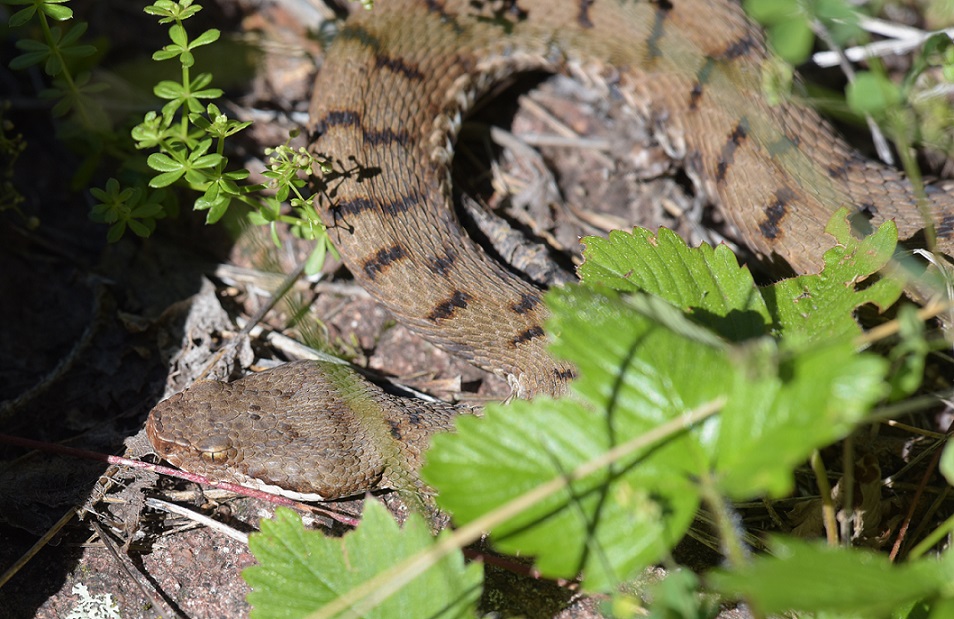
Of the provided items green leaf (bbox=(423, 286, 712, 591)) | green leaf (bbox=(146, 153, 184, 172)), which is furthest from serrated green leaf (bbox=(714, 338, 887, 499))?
green leaf (bbox=(146, 153, 184, 172))

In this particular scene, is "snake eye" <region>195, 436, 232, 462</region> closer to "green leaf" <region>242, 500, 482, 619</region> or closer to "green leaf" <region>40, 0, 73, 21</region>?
"green leaf" <region>242, 500, 482, 619</region>

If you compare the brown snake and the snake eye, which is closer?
the snake eye

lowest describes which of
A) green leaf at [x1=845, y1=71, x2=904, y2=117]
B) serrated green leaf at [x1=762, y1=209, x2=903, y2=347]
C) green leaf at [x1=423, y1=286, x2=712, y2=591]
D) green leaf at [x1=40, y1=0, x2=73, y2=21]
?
green leaf at [x1=423, y1=286, x2=712, y2=591]

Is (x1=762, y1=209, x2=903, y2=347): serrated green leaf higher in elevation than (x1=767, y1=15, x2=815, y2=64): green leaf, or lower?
lower

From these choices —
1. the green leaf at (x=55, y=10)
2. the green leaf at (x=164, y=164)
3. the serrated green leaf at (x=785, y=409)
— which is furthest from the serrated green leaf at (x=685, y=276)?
the green leaf at (x=55, y=10)

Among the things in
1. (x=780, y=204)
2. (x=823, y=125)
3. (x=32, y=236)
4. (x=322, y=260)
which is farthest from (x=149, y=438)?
(x=823, y=125)

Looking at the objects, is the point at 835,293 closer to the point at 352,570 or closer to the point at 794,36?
the point at 794,36
